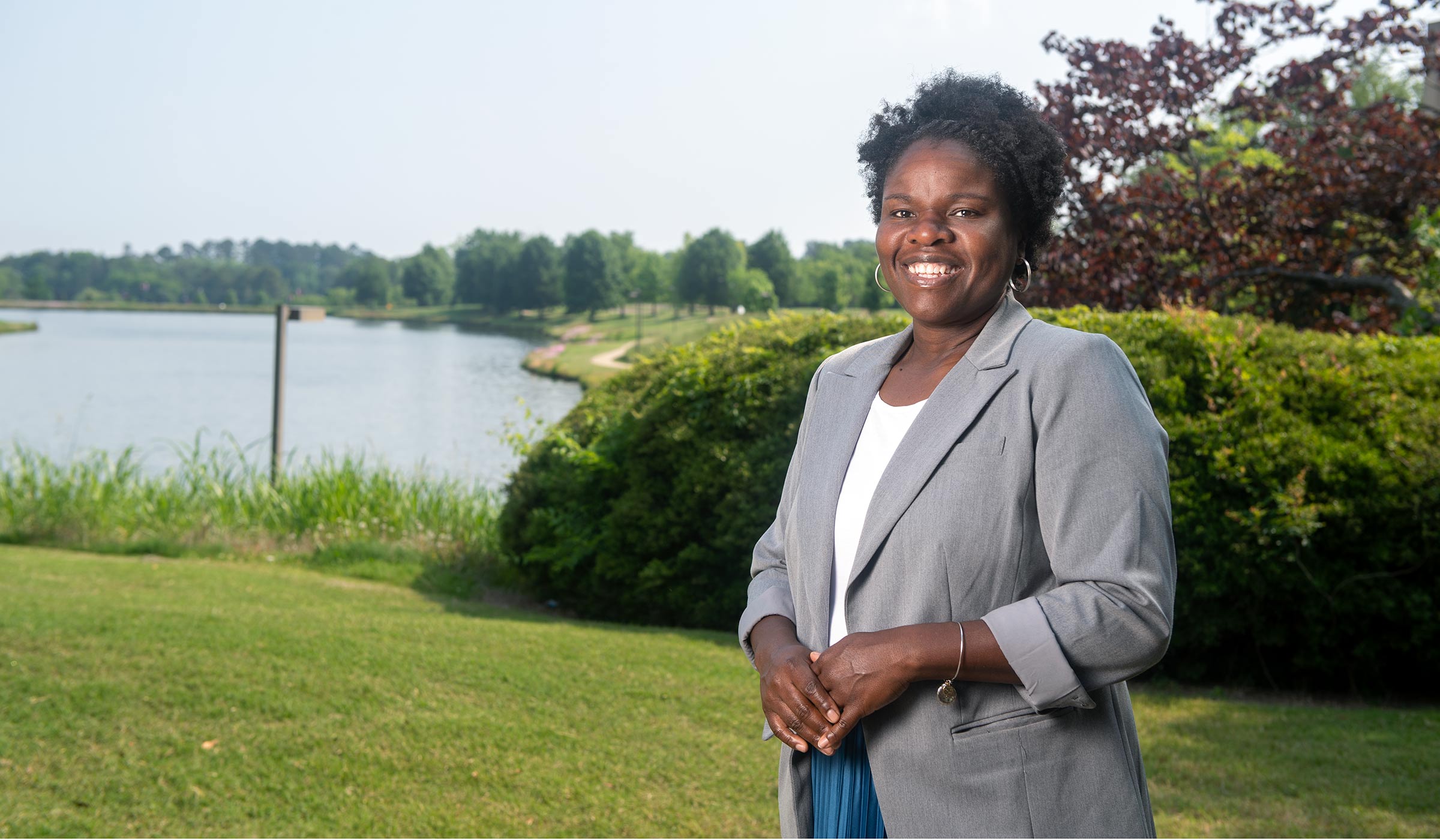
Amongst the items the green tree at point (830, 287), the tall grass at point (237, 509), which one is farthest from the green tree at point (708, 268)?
the tall grass at point (237, 509)

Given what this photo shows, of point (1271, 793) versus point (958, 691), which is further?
point (1271, 793)

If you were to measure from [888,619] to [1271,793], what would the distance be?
3636mm

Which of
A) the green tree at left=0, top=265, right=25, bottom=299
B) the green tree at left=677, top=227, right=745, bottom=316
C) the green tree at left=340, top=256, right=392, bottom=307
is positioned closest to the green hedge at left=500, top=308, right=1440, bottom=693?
the green tree at left=677, top=227, right=745, bottom=316

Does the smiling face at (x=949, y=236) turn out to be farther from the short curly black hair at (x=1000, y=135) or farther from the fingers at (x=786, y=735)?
the fingers at (x=786, y=735)

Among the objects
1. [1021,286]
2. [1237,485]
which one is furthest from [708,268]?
[1021,286]

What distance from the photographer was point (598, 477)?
26.6 feet

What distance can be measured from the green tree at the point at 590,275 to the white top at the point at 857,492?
6649 centimetres

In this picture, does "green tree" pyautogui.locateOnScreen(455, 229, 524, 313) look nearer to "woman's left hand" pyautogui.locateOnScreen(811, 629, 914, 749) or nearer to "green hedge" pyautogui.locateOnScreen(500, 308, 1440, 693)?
"green hedge" pyautogui.locateOnScreen(500, 308, 1440, 693)

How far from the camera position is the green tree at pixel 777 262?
46.7 m

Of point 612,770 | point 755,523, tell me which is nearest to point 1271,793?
point 612,770

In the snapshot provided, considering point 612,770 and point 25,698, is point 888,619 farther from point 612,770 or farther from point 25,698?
point 25,698

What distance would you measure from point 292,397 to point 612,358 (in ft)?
60.0

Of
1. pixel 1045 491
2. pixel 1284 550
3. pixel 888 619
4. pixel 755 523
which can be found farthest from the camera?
pixel 755 523

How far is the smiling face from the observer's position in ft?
6.14
